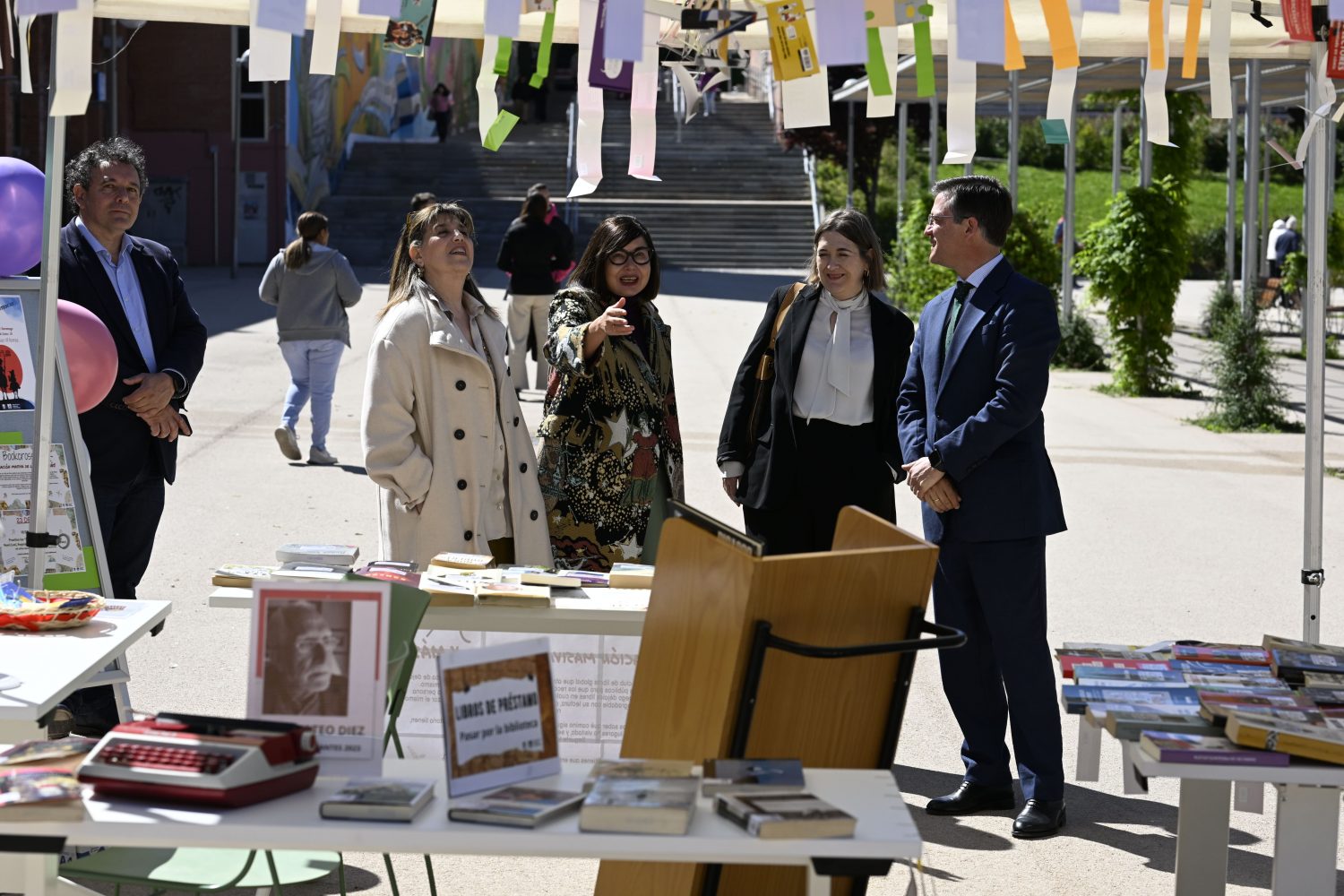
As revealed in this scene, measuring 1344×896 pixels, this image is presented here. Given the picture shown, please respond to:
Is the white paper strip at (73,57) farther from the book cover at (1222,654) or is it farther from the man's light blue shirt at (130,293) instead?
the book cover at (1222,654)

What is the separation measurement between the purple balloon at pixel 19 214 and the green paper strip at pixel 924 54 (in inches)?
116

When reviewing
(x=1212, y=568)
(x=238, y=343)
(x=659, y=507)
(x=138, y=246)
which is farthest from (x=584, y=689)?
(x=238, y=343)

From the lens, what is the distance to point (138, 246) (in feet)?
18.6

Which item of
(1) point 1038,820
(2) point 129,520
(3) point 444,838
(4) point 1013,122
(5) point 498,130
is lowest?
(1) point 1038,820

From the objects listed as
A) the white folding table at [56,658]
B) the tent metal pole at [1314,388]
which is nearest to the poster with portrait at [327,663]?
the white folding table at [56,658]

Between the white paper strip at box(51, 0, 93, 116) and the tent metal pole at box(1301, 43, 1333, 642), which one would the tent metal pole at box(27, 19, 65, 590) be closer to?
the white paper strip at box(51, 0, 93, 116)

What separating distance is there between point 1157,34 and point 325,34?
7.21ft

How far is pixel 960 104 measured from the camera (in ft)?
13.8

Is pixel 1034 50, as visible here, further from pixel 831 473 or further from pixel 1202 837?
pixel 1202 837

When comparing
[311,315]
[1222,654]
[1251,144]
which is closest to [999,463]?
[1222,654]

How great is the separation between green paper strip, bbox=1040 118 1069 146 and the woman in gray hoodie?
307 inches

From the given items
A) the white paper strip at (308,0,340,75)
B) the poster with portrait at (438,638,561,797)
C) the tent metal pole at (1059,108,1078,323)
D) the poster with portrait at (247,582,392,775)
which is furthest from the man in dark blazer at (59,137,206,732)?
the tent metal pole at (1059,108,1078,323)

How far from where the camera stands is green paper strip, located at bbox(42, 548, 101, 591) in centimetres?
508

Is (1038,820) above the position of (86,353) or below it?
below
